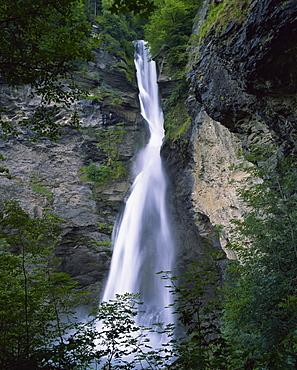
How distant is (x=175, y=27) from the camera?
52.1ft

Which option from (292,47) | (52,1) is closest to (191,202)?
(292,47)

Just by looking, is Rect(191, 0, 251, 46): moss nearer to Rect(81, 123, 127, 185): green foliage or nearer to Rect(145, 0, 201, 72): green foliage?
Rect(145, 0, 201, 72): green foliage

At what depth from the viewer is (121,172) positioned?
17.8 metres

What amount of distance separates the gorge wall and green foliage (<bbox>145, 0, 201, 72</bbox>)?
1.61 metres

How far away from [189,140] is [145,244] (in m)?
6.27

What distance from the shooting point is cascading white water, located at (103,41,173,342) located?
12.5m

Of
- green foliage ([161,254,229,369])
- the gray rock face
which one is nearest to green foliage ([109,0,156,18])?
green foliage ([161,254,229,369])

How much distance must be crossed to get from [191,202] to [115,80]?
43.6ft

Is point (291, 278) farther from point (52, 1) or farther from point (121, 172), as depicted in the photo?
point (121, 172)

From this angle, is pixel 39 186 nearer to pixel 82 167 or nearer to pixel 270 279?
pixel 82 167

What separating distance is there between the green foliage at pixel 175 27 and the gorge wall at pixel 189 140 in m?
1.61

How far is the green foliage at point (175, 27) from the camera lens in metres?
15.2

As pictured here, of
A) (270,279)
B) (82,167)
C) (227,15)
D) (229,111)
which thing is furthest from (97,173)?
(270,279)

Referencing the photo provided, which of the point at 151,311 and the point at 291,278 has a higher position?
the point at 151,311
